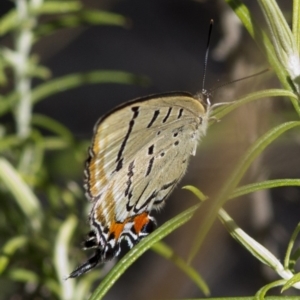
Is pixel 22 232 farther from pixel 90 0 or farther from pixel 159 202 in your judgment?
pixel 90 0

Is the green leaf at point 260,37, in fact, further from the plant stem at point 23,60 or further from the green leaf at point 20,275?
the plant stem at point 23,60

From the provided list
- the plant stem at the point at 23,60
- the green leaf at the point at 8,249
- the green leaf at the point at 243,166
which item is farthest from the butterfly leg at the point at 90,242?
the plant stem at the point at 23,60

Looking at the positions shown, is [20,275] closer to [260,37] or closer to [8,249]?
[8,249]

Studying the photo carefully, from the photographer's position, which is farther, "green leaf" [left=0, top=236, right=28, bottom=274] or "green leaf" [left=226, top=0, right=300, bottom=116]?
"green leaf" [left=0, top=236, right=28, bottom=274]

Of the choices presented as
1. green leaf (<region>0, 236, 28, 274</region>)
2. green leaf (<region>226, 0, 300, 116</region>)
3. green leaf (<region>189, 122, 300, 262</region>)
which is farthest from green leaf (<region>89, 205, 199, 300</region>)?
green leaf (<region>0, 236, 28, 274</region>)

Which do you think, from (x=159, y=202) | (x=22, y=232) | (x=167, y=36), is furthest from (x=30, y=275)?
(x=167, y=36)

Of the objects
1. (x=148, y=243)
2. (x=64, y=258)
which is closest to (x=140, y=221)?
(x=64, y=258)

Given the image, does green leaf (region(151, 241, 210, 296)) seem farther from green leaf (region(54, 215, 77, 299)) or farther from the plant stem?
the plant stem

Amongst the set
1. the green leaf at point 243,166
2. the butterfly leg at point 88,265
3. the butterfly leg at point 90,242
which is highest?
the green leaf at point 243,166
